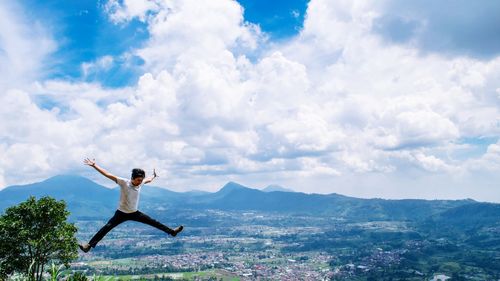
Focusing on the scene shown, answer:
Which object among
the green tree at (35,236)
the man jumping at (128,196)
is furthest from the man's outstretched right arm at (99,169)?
the green tree at (35,236)

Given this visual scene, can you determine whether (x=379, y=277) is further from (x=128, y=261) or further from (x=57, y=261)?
(x=57, y=261)

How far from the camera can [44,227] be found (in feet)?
78.5

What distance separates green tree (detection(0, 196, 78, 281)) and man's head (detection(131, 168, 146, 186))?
1725 cm

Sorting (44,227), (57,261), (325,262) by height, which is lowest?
(325,262)

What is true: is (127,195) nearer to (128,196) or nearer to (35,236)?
(128,196)

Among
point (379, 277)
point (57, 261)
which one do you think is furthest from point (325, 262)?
point (57, 261)

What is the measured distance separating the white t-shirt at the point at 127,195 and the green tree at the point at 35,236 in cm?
1690

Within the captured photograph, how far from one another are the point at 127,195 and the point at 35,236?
60.6 feet

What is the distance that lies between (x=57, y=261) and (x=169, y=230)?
19988mm

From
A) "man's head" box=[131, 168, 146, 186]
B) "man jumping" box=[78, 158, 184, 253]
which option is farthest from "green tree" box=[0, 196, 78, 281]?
"man's head" box=[131, 168, 146, 186]

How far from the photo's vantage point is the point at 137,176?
8008mm

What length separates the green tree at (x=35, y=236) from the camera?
22.7 metres

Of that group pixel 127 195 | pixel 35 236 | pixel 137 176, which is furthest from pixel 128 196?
pixel 35 236

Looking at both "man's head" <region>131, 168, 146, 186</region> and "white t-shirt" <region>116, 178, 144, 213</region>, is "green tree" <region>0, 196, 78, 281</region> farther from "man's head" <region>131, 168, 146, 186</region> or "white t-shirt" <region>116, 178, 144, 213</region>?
"man's head" <region>131, 168, 146, 186</region>
